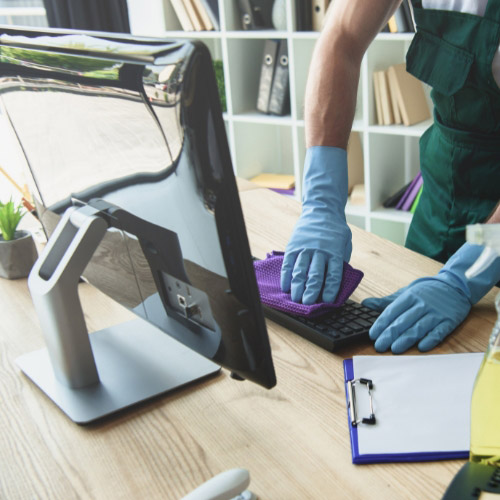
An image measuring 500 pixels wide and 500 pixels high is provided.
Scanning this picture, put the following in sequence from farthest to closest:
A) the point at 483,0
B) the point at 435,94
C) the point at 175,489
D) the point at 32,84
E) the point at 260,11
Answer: the point at 260,11
the point at 435,94
the point at 483,0
the point at 32,84
the point at 175,489

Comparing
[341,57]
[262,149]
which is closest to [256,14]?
[262,149]

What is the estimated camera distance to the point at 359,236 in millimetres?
1489

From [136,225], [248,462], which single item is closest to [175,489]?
[248,462]

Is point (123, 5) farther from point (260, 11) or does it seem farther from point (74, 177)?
point (74, 177)

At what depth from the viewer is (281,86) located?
10.4 feet

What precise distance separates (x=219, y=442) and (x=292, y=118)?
248 cm

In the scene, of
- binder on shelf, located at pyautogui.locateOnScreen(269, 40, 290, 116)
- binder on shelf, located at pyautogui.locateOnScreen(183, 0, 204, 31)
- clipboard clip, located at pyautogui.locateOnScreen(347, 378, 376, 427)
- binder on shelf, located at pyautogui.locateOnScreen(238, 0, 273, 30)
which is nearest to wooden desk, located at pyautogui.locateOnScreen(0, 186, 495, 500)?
clipboard clip, located at pyautogui.locateOnScreen(347, 378, 376, 427)

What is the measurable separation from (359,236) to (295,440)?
0.74 metres

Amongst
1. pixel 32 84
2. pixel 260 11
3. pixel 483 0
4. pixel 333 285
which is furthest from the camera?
pixel 260 11

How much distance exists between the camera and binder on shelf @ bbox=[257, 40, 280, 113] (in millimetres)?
3190

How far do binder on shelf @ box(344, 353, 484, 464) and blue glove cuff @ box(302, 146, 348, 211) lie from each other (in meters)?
0.48

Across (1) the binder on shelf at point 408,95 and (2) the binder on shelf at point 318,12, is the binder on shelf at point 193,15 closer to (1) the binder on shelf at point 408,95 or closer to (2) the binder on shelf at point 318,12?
(2) the binder on shelf at point 318,12

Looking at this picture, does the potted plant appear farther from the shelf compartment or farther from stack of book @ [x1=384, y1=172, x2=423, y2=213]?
the shelf compartment

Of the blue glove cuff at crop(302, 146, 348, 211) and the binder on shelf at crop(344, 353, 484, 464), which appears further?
the blue glove cuff at crop(302, 146, 348, 211)
